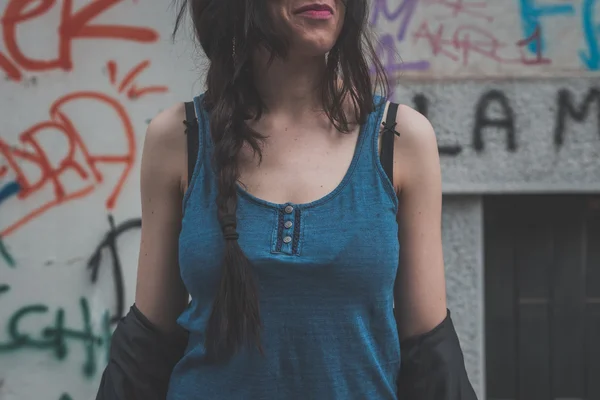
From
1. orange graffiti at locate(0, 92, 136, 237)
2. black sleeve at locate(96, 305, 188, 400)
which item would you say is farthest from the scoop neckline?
orange graffiti at locate(0, 92, 136, 237)

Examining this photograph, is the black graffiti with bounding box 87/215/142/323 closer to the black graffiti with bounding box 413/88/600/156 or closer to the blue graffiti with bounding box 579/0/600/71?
the black graffiti with bounding box 413/88/600/156

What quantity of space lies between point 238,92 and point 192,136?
14 centimetres

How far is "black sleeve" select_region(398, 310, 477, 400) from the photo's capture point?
1.58 m

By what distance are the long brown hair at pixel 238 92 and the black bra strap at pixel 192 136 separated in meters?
0.04

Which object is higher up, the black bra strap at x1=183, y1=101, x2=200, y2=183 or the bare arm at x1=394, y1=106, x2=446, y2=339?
the black bra strap at x1=183, y1=101, x2=200, y2=183

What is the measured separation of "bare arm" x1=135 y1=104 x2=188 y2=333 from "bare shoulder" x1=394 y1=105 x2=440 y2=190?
42cm

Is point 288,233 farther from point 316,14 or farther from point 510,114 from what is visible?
point 510,114

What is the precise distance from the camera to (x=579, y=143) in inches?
141

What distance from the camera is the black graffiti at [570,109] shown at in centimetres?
357

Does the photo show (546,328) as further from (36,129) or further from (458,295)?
(36,129)

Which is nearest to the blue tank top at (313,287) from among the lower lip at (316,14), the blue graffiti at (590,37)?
the lower lip at (316,14)

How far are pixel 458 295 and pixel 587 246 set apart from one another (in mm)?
660

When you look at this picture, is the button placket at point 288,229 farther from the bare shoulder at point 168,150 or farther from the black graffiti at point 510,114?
the black graffiti at point 510,114

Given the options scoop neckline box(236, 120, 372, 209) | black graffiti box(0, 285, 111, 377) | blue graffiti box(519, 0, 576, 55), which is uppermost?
blue graffiti box(519, 0, 576, 55)
